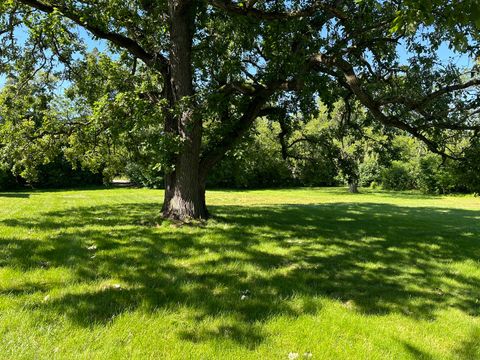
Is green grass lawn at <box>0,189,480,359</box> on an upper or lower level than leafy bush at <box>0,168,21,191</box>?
lower

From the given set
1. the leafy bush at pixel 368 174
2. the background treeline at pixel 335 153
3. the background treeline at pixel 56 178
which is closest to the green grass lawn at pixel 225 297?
Result: the background treeline at pixel 335 153

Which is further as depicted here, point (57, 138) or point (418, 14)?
point (57, 138)

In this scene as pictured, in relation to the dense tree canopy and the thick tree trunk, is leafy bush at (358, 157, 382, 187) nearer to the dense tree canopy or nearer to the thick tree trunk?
the dense tree canopy

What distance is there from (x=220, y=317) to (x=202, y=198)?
627cm

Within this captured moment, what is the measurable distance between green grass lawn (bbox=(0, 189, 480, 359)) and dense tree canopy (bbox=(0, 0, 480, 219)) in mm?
2760

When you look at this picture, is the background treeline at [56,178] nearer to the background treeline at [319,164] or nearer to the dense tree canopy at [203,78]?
the background treeline at [319,164]

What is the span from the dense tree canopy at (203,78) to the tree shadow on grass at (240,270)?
238cm

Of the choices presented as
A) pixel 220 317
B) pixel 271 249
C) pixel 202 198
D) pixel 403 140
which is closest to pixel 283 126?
pixel 202 198

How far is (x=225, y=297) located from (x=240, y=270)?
109 centimetres

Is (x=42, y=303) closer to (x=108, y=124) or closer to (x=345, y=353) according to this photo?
(x=345, y=353)

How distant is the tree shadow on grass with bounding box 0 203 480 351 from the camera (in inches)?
151

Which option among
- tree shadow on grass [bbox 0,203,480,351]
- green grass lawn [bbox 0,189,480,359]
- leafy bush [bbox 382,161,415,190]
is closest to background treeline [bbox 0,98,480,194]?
leafy bush [bbox 382,161,415,190]

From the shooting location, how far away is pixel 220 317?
3617mm

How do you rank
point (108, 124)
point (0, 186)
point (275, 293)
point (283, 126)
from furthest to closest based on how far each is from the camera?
point (0, 186) → point (283, 126) → point (108, 124) → point (275, 293)
